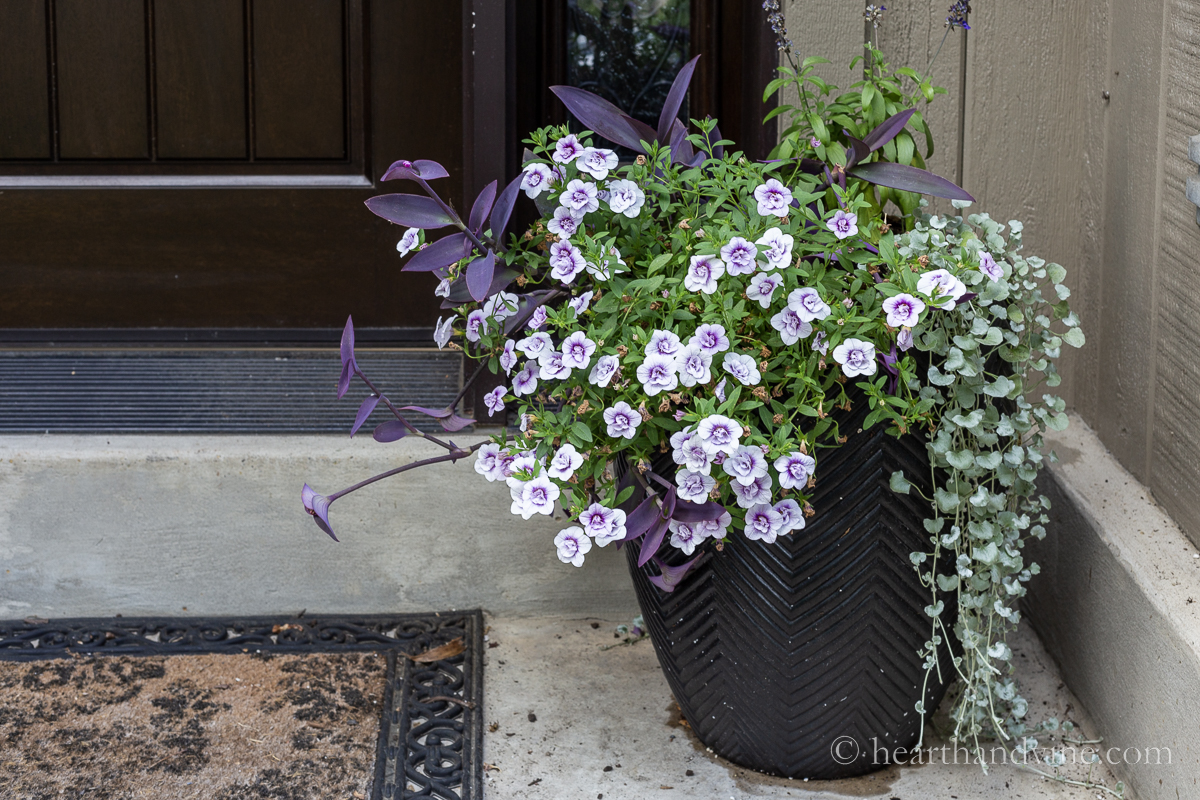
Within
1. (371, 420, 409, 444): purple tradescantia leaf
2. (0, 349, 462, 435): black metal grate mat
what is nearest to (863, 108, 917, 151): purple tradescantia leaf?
(371, 420, 409, 444): purple tradescantia leaf

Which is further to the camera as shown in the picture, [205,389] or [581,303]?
[205,389]

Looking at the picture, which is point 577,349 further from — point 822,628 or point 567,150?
point 822,628

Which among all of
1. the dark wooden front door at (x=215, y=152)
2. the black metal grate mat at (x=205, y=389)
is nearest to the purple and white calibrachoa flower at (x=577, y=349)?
the black metal grate mat at (x=205, y=389)

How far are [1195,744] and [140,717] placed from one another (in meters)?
1.60

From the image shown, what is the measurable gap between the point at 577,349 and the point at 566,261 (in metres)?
0.13

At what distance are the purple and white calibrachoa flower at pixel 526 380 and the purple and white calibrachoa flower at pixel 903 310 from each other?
1.61ft

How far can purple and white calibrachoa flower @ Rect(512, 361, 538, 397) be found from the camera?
1.59 meters

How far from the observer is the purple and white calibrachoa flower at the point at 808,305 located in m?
1.43

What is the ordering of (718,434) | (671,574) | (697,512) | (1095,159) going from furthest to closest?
(1095,159), (671,574), (697,512), (718,434)

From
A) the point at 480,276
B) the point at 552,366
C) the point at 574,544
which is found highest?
the point at 480,276

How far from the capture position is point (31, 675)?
2.03 metres

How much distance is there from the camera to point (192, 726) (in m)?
1.88

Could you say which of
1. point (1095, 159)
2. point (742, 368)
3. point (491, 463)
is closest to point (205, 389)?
point (491, 463)

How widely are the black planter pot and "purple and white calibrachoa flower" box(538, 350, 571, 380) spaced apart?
36cm
